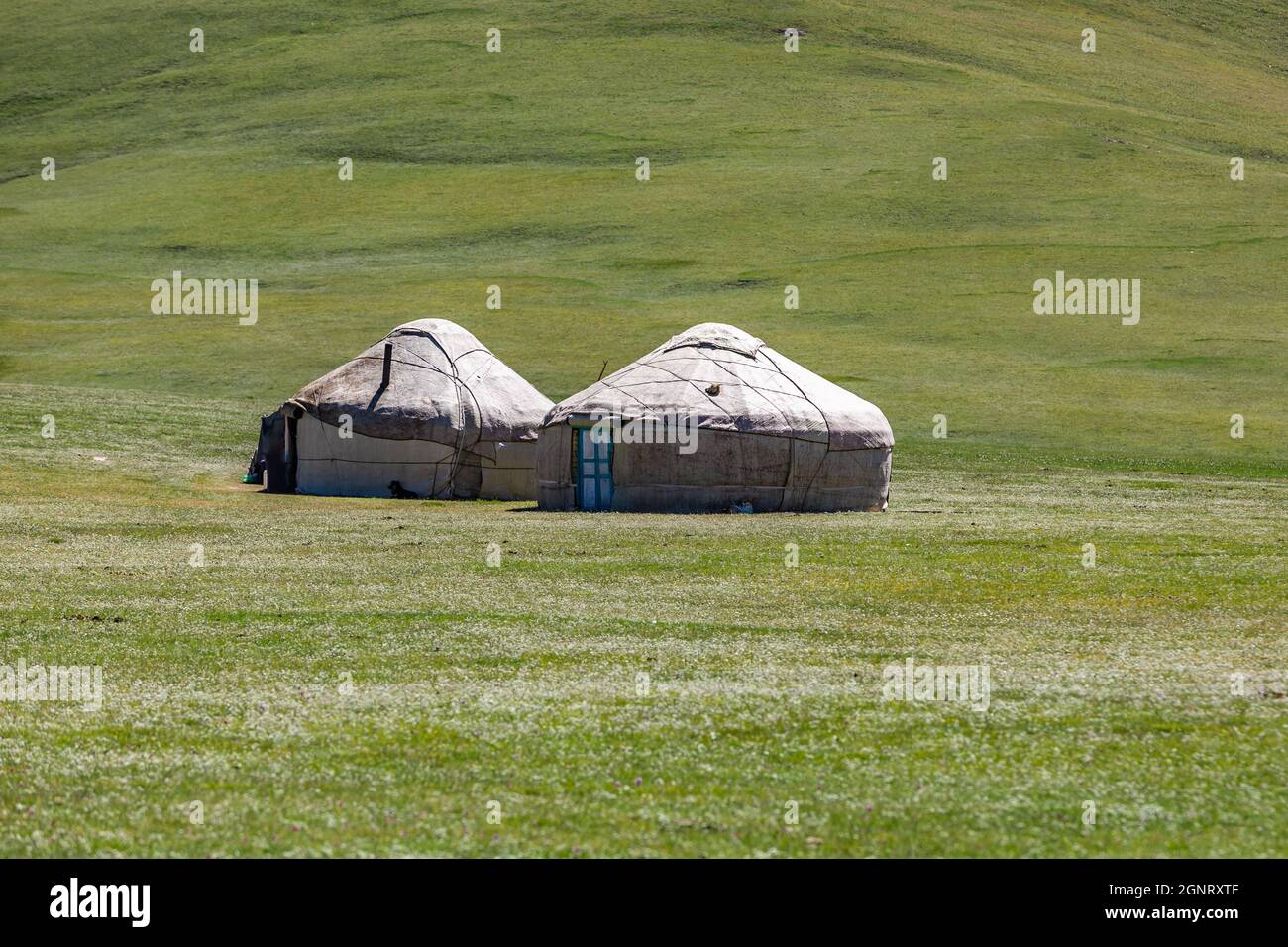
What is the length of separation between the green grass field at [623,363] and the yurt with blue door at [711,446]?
4.87ft

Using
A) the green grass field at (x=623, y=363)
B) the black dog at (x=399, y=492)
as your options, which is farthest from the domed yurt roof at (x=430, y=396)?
the green grass field at (x=623, y=363)

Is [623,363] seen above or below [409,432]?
above

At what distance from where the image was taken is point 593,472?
27.8 meters

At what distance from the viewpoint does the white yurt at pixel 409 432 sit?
31.1 m

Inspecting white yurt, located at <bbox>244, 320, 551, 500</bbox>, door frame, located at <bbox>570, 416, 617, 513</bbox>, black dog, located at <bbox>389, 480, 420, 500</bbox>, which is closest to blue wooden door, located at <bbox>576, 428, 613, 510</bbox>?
door frame, located at <bbox>570, 416, 617, 513</bbox>

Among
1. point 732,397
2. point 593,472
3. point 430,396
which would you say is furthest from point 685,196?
point 593,472

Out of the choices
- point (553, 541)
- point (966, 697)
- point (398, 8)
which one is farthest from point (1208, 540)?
point (398, 8)

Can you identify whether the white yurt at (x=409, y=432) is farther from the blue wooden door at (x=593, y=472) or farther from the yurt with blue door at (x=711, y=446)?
the blue wooden door at (x=593, y=472)

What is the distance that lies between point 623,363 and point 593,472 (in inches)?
857

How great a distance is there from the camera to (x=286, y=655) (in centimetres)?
1246

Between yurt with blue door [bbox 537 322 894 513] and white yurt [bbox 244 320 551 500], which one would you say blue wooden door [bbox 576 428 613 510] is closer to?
yurt with blue door [bbox 537 322 894 513]

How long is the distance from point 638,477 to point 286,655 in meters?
15.2

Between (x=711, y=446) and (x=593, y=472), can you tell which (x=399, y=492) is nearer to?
(x=593, y=472)

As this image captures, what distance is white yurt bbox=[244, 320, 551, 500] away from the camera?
102 ft
